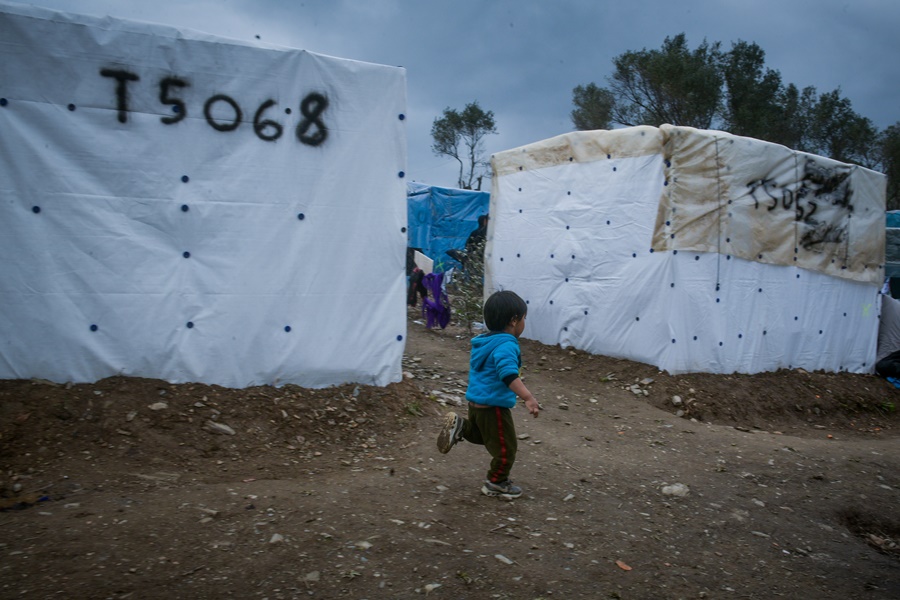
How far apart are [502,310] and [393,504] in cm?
123

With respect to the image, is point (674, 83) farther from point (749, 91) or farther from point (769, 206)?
point (769, 206)

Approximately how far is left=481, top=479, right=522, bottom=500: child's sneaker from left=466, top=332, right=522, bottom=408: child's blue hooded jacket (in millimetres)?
468

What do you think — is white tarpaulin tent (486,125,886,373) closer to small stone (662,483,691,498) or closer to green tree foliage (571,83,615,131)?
small stone (662,483,691,498)

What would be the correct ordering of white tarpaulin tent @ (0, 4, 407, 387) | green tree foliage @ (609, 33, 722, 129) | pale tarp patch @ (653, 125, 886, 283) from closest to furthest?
white tarpaulin tent @ (0, 4, 407, 387) < pale tarp patch @ (653, 125, 886, 283) < green tree foliage @ (609, 33, 722, 129)

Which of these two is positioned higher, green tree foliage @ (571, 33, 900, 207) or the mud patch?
green tree foliage @ (571, 33, 900, 207)

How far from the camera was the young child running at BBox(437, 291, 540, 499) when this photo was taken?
3.42m

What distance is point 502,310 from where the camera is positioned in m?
3.46

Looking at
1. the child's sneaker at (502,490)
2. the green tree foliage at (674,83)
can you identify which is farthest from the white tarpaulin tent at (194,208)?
the green tree foliage at (674,83)

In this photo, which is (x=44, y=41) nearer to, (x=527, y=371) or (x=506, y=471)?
(x=506, y=471)

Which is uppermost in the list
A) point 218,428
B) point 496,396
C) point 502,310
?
point 502,310

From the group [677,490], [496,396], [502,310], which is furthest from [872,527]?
[502,310]

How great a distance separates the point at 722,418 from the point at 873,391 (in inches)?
117

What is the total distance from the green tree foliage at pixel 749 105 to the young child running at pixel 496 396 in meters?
21.5

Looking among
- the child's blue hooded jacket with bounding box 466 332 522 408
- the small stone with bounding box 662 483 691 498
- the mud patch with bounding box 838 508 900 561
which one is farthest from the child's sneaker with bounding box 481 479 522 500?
the mud patch with bounding box 838 508 900 561
